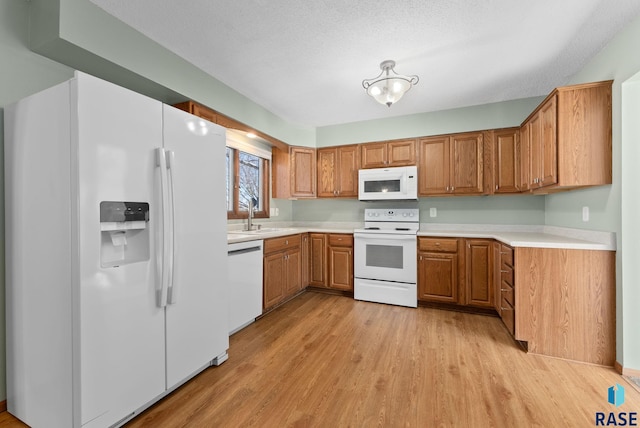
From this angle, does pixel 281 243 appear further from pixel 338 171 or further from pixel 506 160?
pixel 506 160

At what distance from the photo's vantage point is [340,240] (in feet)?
12.6

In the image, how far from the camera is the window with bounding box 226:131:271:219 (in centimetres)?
355

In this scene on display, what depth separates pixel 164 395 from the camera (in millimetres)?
1755

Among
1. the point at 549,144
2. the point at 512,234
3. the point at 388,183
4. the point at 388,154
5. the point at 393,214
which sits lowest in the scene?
the point at 512,234

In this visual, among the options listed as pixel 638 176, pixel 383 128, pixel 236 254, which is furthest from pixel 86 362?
pixel 383 128

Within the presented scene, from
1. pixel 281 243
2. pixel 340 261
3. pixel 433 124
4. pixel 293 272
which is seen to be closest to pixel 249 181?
pixel 281 243

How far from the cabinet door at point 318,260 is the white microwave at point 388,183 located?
2.67ft

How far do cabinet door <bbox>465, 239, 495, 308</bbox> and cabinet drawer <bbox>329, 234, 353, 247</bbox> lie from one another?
1.38 meters

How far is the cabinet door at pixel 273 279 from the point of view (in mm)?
3066

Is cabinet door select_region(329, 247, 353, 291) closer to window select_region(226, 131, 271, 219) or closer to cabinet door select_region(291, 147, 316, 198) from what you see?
cabinet door select_region(291, 147, 316, 198)

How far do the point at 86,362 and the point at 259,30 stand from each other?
2.20 meters

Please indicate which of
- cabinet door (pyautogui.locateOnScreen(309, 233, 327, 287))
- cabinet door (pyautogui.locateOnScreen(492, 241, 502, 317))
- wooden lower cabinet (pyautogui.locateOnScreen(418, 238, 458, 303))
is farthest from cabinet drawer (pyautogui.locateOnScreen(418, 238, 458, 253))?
cabinet door (pyautogui.locateOnScreen(309, 233, 327, 287))

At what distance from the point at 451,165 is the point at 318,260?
2.10 m

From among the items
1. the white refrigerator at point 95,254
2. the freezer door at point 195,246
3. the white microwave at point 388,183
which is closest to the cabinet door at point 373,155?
the white microwave at point 388,183
